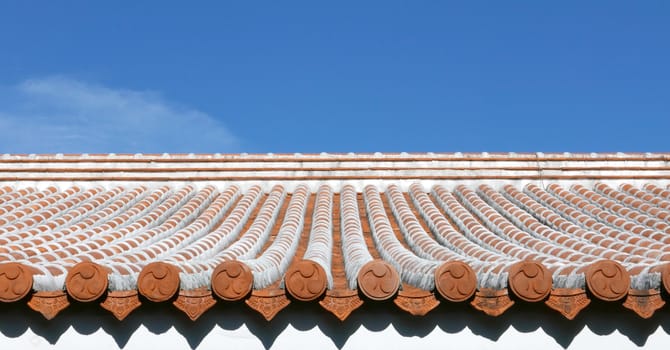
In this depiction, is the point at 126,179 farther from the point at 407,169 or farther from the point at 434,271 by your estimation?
the point at 434,271

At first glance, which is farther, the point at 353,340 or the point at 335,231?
the point at 335,231

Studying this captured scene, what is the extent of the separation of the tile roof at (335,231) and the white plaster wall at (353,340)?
30 centimetres

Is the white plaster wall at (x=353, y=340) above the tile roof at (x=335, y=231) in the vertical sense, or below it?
below

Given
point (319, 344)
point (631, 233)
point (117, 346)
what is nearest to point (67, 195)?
A: point (117, 346)

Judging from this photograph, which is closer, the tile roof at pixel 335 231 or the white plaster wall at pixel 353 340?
the tile roof at pixel 335 231

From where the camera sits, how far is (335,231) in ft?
23.7

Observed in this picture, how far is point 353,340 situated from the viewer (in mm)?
4285

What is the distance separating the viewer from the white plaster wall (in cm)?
427

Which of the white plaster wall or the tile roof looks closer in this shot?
the tile roof

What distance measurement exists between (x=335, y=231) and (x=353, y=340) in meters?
2.96

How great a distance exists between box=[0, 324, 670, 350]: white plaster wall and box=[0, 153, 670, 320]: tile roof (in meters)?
0.30

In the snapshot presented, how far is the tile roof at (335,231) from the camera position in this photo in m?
3.97

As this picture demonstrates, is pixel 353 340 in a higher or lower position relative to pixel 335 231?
lower

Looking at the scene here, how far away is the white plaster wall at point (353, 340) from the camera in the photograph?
14.0 ft
